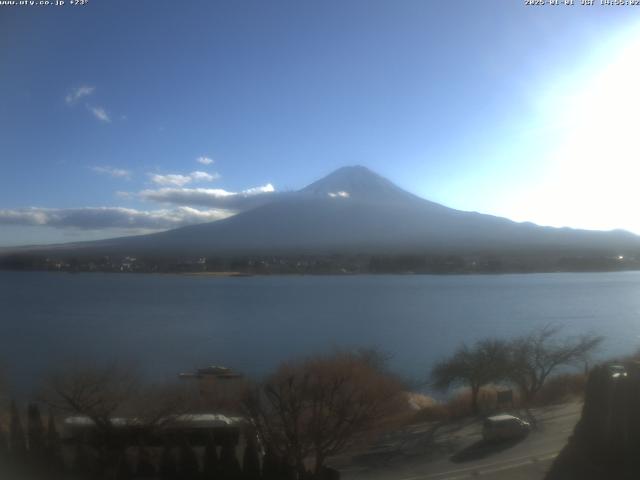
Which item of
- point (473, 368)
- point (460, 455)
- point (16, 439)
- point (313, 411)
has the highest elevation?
point (313, 411)

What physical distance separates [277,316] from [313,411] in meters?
7.41

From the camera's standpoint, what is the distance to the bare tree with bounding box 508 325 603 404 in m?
7.86

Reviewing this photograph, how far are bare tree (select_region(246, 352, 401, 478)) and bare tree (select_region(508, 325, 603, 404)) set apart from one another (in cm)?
290

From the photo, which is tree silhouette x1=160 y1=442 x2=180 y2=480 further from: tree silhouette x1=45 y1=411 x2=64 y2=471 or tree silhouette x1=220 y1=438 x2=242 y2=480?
tree silhouette x1=45 y1=411 x2=64 y2=471

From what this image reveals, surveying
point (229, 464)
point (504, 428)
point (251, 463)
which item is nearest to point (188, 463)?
point (229, 464)

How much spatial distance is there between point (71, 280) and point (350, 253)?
9294 mm

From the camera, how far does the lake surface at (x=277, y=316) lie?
8469mm

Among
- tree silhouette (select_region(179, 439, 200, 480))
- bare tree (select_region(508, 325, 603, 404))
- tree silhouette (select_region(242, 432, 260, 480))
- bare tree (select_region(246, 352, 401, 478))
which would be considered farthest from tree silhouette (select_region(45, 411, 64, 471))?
bare tree (select_region(508, 325, 603, 404))

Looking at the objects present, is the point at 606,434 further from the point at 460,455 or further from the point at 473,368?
the point at 473,368

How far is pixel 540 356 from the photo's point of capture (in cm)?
843

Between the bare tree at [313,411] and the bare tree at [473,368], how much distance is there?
2666 millimetres

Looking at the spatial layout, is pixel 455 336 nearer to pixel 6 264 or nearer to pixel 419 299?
pixel 419 299

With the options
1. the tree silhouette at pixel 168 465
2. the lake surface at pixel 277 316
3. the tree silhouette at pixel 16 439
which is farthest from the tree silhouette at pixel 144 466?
the lake surface at pixel 277 316

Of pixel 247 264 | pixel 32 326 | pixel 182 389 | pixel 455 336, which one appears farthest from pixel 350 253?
pixel 182 389
